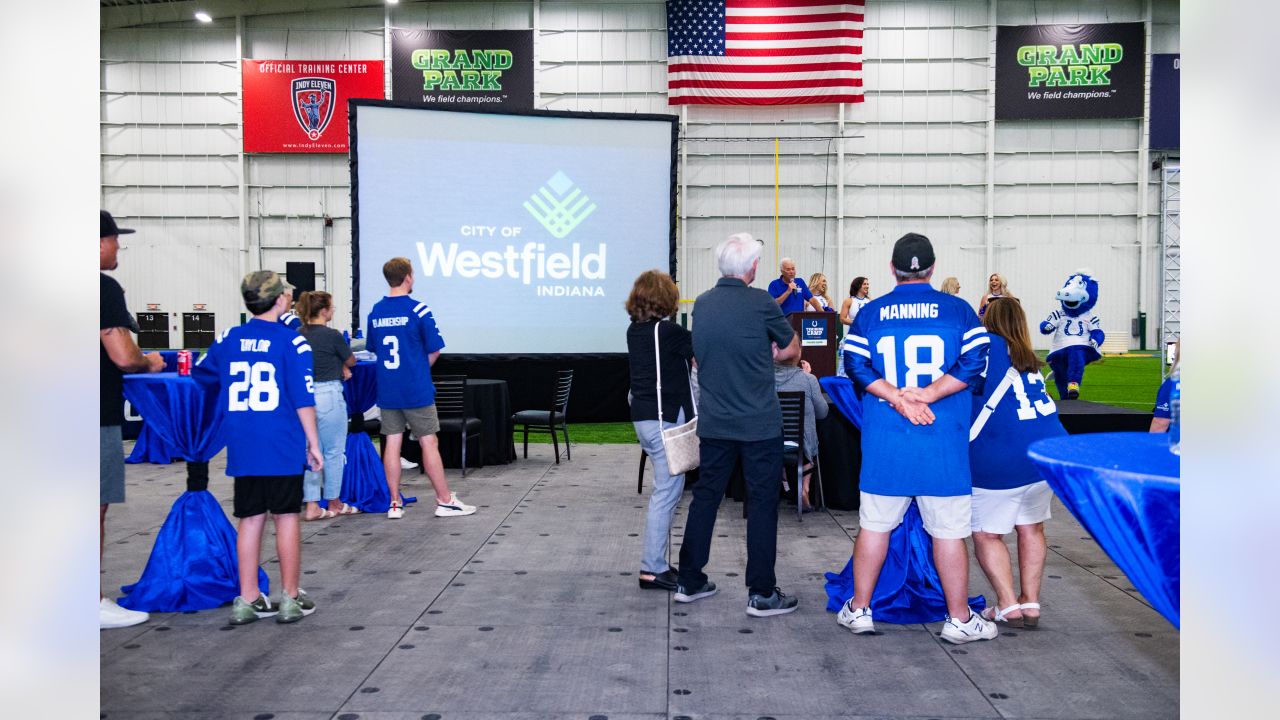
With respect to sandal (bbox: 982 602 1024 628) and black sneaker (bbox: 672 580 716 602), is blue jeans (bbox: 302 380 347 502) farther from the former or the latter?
sandal (bbox: 982 602 1024 628)

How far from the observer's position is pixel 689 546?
4039mm

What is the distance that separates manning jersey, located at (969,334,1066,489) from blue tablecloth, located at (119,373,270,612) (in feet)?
9.34

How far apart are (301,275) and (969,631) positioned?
66.9 ft

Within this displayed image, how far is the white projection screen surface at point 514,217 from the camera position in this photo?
9.78m

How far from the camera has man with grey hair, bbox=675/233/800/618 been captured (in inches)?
151

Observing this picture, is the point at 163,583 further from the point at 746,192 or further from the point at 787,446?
the point at 746,192

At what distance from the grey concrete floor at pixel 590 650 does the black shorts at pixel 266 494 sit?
0.45 m

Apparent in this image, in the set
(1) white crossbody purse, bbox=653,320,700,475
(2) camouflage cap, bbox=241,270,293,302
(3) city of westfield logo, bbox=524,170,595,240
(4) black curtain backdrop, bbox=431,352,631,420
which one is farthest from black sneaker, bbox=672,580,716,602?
(3) city of westfield logo, bbox=524,170,595,240

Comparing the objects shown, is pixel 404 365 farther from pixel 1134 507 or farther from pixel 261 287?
pixel 1134 507

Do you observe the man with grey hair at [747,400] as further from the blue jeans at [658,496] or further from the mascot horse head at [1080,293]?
the mascot horse head at [1080,293]

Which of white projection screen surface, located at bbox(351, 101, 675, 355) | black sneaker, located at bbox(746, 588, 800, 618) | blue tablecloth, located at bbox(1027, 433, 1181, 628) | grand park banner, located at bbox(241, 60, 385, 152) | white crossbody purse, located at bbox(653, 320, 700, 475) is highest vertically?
grand park banner, located at bbox(241, 60, 385, 152)

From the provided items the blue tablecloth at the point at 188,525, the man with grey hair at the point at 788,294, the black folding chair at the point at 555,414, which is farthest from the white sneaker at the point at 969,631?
the man with grey hair at the point at 788,294
